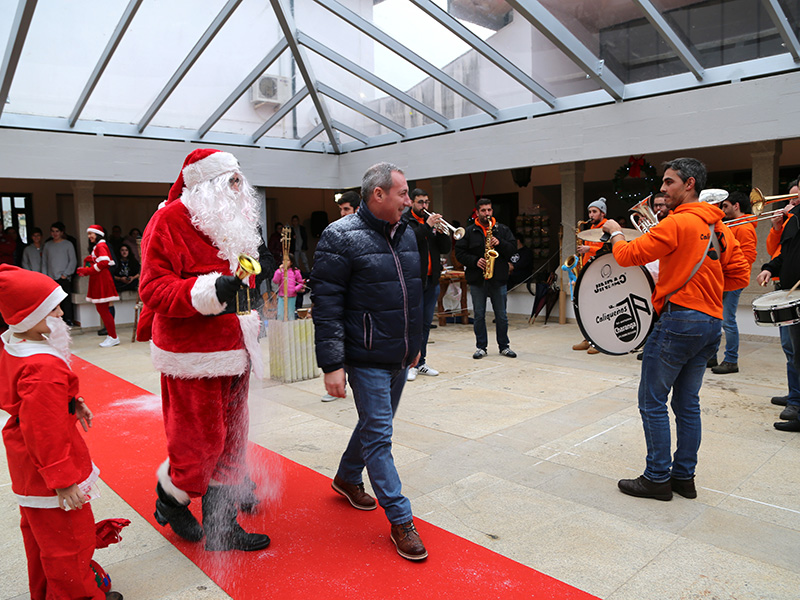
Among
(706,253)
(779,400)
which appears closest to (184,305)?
(706,253)

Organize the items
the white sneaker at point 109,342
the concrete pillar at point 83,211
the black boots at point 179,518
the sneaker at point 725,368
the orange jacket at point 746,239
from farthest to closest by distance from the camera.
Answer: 1. the concrete pillar at point 83,211
2. the white sneaker at point 109,342
3. the sneaker at point 725,368
4. the orange jacket at point 746,239
5. the black boots at point 179,518

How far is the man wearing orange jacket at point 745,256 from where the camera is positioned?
595 cm

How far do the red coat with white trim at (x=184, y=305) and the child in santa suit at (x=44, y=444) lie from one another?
1.41ft

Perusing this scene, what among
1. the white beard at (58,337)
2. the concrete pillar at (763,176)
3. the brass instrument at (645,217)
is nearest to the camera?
the white beard at (58,337)

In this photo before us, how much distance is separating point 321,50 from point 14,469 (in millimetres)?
7801

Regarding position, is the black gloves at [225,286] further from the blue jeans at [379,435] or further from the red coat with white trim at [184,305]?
the blue jeans at [379,435]

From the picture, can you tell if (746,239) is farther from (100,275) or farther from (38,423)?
(100,275)

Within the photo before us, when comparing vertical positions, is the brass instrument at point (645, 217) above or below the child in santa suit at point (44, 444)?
above

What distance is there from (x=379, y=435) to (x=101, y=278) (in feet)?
25.5

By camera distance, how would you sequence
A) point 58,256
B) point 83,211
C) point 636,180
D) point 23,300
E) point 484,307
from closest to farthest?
point 23,300 < point 484,307 < point 636,180 < point 58,256 < point 83,211

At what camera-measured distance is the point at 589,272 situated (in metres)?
4.11

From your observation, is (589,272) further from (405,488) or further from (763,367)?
(763,367)

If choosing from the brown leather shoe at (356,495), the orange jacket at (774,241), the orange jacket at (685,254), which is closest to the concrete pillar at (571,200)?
the orange jacket at (774,241)

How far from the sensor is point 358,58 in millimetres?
9125
